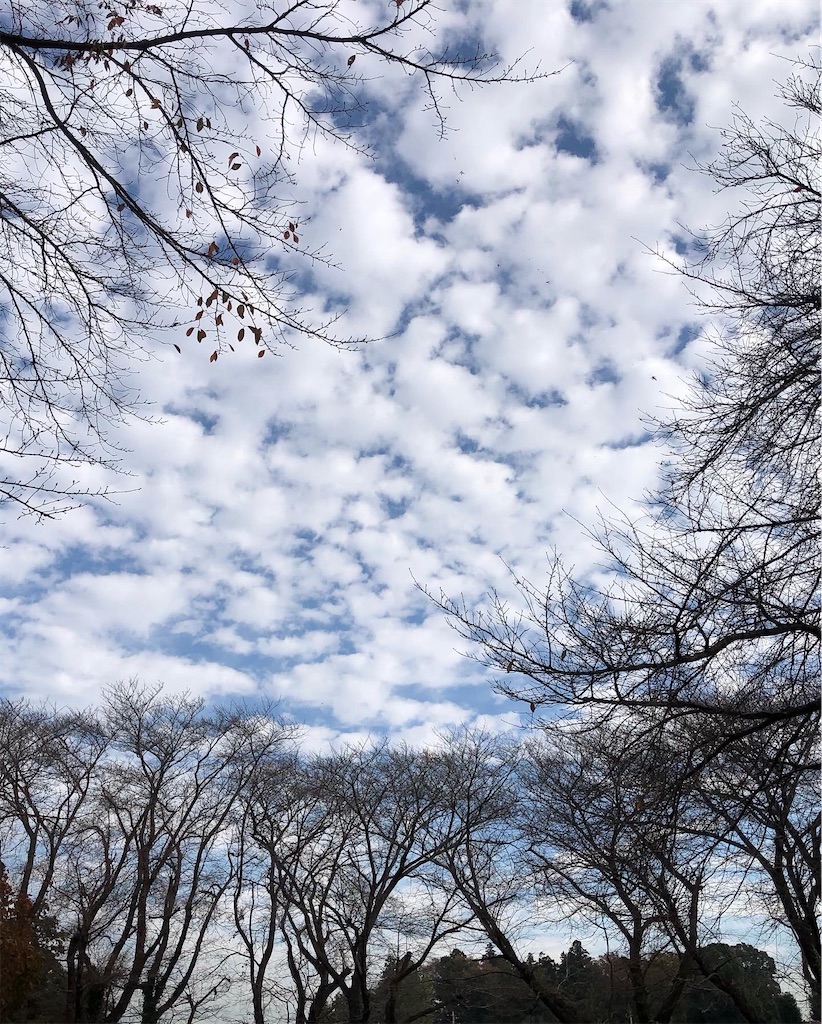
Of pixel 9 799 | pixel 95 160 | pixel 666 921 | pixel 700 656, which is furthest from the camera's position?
pixel 9 799

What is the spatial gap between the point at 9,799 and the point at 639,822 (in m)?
19.9

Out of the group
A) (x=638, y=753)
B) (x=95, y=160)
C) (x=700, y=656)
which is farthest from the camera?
(x=638, y=753)

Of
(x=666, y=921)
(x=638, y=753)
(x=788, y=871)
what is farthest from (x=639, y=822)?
(x=666, y=921)

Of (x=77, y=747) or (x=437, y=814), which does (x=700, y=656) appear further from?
(x=77, y=747)

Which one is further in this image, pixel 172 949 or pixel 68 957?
pixel 172 949

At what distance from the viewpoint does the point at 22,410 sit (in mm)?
5371

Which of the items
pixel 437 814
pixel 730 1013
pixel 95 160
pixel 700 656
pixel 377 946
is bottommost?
pixel 730 1013

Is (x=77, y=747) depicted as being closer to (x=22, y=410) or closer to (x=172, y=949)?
(x=172, y=949)

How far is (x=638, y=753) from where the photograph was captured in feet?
20.9

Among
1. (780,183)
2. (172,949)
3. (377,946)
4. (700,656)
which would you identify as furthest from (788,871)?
(172,949)

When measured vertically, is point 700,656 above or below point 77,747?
below

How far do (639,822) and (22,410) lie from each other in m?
5.29

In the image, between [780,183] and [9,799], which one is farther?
[9,799]

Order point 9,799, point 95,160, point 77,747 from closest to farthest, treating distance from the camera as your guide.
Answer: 1. point 95,160
2. point 9,799
3. point 77,747
